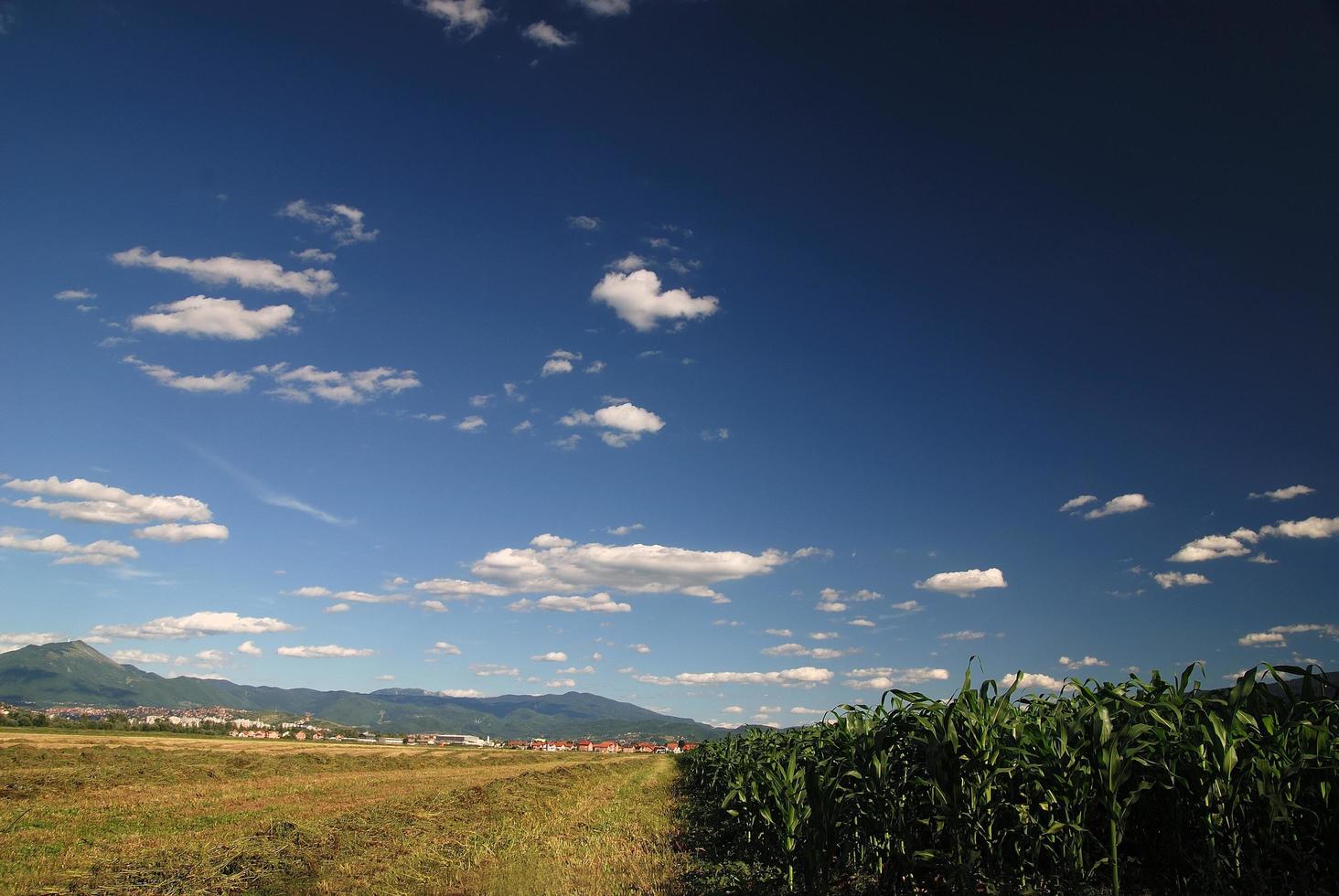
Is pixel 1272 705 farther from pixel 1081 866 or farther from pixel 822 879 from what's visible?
pixel 822 879

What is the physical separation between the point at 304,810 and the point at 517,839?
34.5ft

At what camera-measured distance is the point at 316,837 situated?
15.1 metres

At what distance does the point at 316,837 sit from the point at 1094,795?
1522 centimetres

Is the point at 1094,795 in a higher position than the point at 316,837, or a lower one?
higher

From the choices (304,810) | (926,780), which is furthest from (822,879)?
(304,810)

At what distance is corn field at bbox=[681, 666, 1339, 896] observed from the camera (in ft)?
19.5

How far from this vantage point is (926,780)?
774 cm

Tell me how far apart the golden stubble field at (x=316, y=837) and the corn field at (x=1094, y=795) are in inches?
174

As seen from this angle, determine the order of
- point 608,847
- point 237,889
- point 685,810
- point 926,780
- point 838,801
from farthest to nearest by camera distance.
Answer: point 685,810 → point 608,847 → point 237,889 → point 838,801 → point 926,780

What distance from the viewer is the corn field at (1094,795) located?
5930 mm

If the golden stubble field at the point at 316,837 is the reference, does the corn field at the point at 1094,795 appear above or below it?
above

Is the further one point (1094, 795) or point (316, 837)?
point (316, 837)

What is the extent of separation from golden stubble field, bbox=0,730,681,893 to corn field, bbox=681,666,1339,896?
14.5ft

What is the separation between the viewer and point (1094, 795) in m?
6.98
